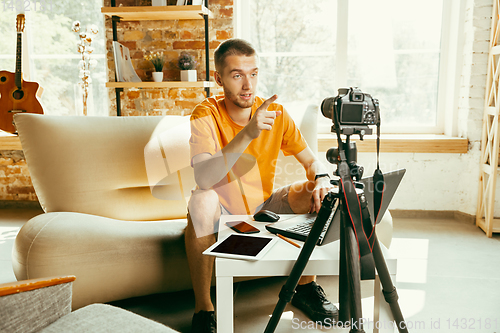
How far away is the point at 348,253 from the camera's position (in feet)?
2.97

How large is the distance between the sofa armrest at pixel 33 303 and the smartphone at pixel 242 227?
0.52 metres

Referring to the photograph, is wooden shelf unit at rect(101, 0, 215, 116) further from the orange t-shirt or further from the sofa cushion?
the sofa cushion

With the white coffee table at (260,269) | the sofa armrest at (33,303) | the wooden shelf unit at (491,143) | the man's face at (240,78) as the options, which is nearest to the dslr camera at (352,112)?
the white coffee table at (260,269)

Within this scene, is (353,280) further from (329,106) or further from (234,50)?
(234,50)

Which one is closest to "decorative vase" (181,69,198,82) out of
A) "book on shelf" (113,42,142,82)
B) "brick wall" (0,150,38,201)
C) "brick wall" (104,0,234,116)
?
"brick wall" (104,0,234,116)

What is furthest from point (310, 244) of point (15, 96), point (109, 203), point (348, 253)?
point (15, 96)

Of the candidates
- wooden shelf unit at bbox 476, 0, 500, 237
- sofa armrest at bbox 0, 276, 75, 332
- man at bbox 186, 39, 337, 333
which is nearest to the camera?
sofa armrest at bbox 0, 276, 75, 332

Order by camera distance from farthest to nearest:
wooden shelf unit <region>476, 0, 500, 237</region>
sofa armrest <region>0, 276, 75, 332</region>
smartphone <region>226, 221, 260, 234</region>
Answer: wooden shelf unit <region>476, 0, 500, 237</region> < smartphone <region>226, 221, 260, 234</region> < sofa armrest <region>0, 276, 75, 332</region>

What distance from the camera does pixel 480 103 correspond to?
2615 mm

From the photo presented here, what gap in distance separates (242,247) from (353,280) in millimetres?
320

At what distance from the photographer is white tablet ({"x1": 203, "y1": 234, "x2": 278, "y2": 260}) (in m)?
1.00

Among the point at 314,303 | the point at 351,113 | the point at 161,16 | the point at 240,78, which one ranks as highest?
the point at 161,16

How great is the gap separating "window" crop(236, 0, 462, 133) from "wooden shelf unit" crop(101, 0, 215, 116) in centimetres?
37

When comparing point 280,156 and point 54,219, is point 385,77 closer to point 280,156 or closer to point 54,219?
point 280,156
